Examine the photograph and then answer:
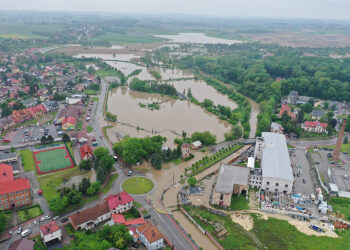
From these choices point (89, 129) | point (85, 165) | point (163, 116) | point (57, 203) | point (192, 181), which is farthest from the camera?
point (163, 116)

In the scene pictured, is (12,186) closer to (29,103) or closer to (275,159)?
(275,159)

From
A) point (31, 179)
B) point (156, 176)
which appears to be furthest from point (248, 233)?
point (31, 179)

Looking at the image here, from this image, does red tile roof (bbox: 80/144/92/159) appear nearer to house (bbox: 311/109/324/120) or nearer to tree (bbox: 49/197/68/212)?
tree (bbox: 49/197/68/212)

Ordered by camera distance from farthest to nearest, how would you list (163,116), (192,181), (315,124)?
(163,116) < (315,124) < (192,181)

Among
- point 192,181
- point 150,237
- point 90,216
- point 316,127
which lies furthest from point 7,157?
point 316,127

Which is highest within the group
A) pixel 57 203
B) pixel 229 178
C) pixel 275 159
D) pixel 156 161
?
pixel 275 159

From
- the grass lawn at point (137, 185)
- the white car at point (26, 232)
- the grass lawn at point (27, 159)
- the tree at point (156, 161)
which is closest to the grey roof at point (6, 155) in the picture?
the grass lawn at point (27, 159)

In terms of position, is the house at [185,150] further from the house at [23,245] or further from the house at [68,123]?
the house at [23,245]

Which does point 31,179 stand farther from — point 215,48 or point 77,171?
point 215,48
